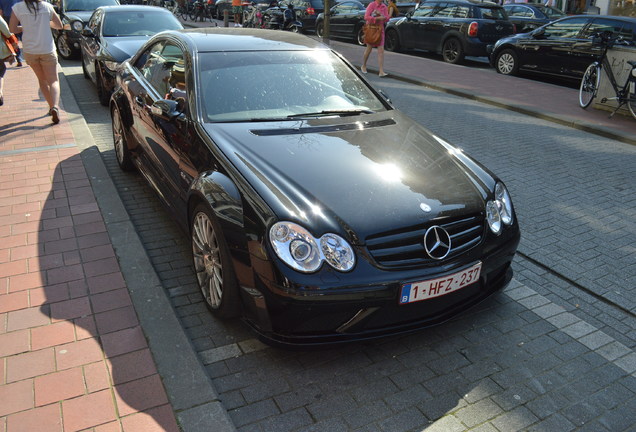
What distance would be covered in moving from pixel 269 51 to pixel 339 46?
1384cm

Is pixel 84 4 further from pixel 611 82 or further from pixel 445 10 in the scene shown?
pixel 611 82

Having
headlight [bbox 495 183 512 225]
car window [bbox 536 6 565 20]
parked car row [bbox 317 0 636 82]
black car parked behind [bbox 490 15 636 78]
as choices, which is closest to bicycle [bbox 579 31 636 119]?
parked car row [bbox 317 0 636 82]

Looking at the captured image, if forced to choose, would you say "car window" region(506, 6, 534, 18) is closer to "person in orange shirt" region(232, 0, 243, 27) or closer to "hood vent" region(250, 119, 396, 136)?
"person in orange shirt" region(232, 0, 243, 27)

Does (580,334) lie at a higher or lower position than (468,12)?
lower

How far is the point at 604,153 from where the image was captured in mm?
7379

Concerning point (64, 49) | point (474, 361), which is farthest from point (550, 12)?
point (474, 361)

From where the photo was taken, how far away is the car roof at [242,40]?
443 cm

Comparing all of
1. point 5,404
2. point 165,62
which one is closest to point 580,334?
point 5,404

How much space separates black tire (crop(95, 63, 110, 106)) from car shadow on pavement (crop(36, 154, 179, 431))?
453 centimetres

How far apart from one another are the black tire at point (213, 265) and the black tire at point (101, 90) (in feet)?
20.2

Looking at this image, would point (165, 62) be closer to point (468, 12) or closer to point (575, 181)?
point (575, 181)

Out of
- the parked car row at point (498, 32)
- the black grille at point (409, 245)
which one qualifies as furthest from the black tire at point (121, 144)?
the parked car row at point (498, 32)

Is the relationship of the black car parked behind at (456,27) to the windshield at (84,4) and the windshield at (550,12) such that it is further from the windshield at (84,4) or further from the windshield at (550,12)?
the windshield at (84,4)

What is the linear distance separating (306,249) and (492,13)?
14009mm
